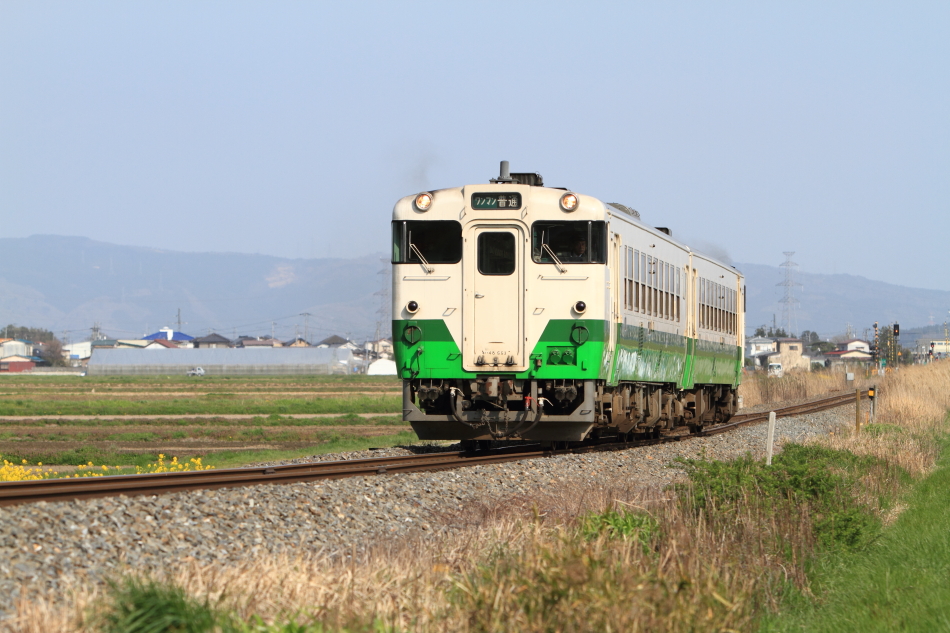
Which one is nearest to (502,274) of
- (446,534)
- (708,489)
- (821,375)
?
(708,489)

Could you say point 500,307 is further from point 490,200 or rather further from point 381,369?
point 381,369

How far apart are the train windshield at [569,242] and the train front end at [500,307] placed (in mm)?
13

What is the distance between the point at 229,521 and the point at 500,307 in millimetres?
6398

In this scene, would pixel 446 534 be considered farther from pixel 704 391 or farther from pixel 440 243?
pixel 704 391

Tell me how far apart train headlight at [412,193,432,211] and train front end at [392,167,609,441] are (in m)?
0.01

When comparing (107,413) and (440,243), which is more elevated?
(440,243)

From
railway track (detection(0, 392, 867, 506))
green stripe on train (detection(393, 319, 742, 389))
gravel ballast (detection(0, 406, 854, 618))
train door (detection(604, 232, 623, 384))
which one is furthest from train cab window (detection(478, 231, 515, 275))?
gravel ballast (detection(0, 406, 854, 618))

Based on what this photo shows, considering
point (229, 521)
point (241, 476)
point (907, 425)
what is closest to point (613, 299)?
point (241, 476)

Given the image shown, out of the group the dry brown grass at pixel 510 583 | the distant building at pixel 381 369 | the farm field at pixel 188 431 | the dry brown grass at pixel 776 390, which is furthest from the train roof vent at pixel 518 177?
the distant building at pixel 381 369

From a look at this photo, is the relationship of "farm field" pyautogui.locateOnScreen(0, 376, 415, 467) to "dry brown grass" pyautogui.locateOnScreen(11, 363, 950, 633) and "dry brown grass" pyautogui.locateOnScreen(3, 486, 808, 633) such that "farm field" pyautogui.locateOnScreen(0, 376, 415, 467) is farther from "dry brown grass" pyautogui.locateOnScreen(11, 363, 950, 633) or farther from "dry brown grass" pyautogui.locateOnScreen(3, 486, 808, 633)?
"dry brown grass" pyautogui.locateOnScreen(3, 486, 808, 633)

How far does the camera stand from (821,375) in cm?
6412

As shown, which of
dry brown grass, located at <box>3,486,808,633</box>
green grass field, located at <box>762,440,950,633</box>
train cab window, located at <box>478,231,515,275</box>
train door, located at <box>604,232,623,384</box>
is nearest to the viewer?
dry brown grass, located at <box>3,486,808,633</box>

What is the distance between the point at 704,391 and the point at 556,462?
30.7 ft

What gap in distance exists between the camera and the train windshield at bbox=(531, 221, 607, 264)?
578 inches
